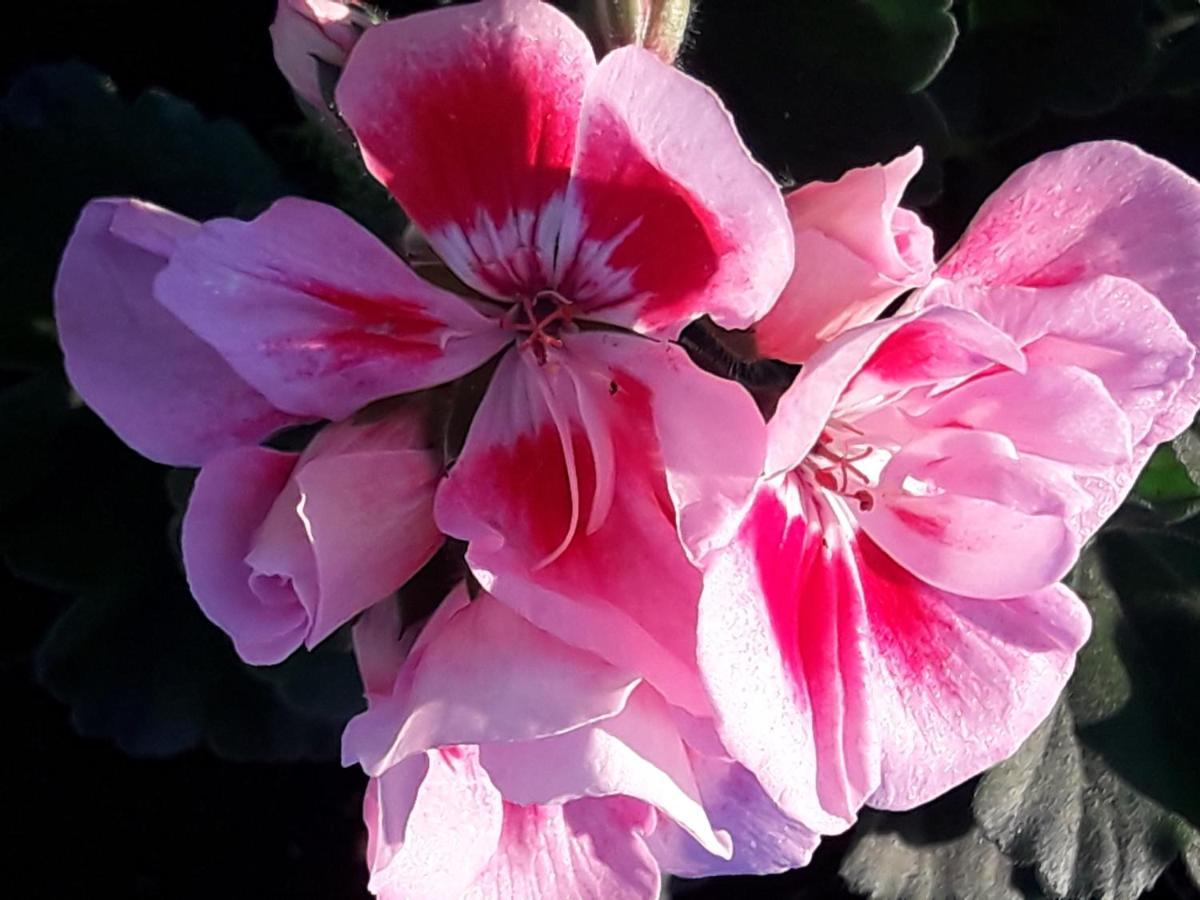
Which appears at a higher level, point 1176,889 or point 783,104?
point 783,104

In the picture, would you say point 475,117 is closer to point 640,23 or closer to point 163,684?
point 640,23

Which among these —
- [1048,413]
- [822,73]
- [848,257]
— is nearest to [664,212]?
[848,257]

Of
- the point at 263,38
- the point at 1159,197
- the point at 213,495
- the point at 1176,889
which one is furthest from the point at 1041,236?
the point at 1176,889

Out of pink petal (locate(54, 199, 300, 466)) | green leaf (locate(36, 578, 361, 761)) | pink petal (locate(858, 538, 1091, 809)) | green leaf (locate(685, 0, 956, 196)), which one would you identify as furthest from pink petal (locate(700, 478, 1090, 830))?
green leaf (locate(36, 578, 361, 761))

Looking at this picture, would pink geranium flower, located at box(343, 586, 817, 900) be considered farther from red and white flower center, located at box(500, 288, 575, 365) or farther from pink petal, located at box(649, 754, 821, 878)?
red and white flower center, located at box(500, 288, 575, 365)

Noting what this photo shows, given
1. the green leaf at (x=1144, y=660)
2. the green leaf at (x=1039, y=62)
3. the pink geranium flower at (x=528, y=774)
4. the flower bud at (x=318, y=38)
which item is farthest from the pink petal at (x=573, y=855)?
the green leaf at (x=1039, y=62)

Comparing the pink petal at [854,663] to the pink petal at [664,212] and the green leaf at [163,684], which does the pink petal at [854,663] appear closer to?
the pink petal at [664,212]

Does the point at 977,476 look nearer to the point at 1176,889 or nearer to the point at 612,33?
the point at 612,33
